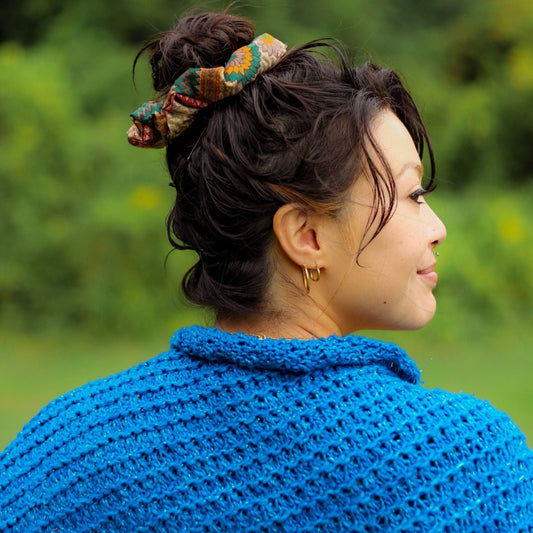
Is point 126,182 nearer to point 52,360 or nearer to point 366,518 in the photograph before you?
point 52,360

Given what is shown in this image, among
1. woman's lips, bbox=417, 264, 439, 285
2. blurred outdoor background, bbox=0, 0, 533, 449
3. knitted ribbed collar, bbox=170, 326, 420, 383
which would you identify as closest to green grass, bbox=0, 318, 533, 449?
blurred outdoor background, bbox=0, 0, 533, 449

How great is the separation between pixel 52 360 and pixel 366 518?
4224 millimetres

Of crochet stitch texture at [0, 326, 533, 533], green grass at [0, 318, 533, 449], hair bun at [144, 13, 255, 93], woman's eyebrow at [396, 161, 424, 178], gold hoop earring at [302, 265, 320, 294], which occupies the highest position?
green grass at [0, 318, 533, 449]

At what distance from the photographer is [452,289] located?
5.26 meters

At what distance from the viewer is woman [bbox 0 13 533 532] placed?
1.00m

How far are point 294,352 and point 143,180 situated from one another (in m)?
4.61

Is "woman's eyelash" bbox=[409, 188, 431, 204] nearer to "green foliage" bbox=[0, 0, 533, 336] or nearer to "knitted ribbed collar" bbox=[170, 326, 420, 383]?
"knitted ribbed collar" bbox=[170, 326, 420, 383]

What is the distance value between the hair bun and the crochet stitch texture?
1.35 feet

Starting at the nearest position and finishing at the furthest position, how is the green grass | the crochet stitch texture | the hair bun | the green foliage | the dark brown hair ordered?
the crochet stitch texture
the dark brown hair
the hair bun
the green grass
the green foliage

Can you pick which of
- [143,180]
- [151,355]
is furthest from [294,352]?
[143,180]

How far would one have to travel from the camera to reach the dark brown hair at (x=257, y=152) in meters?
1.12

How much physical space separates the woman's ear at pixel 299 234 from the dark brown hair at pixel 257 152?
0.02 metres

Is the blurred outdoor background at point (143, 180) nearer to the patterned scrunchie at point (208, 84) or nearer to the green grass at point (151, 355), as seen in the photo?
the green grass at point (151, 355)

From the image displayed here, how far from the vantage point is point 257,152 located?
112cm
